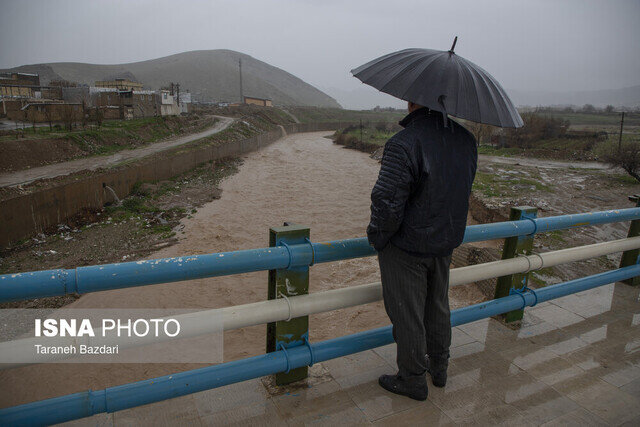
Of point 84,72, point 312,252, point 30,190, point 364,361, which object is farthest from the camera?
point 84,72

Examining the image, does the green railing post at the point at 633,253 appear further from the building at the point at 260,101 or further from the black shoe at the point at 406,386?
the building at the point at 260,101

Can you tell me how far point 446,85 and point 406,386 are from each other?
1.67m

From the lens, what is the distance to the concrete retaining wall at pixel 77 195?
12.6 m

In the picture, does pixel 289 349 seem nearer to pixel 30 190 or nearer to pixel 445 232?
pixel 445 232

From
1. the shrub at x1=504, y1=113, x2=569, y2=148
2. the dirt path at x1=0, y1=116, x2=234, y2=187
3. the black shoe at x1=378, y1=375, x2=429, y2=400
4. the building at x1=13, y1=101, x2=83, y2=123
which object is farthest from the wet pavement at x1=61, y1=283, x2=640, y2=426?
the shrub at x1=504, y1=113, x2=569, y2=148

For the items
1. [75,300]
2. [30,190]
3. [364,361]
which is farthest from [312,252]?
[30,190]

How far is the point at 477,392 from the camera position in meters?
2.63

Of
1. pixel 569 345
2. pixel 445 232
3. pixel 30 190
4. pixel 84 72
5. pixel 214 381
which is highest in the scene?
pixel 84 72

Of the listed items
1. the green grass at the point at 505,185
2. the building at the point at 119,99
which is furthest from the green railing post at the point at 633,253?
the building at the point at 119,99

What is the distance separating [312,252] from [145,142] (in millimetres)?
29887

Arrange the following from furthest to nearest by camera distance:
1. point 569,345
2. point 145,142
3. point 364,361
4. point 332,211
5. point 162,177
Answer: point 145,142, point 162,177, point 332,211, point 569,345, point 364,361

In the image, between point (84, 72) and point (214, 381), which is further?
point (84, 72)

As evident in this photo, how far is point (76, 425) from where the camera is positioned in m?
2.15

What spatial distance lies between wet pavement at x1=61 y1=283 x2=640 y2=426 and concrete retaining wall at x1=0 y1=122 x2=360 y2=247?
41.8ft
